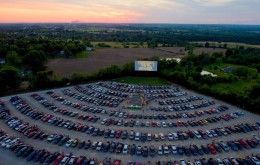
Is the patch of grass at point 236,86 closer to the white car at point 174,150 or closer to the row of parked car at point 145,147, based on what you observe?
the row of parked car at point 145,147

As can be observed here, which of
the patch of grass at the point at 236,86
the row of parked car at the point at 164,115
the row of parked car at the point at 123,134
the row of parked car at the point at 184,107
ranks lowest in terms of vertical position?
the row of parked car at the point at 123,134

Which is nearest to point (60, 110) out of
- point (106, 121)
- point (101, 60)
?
point (106, 121)

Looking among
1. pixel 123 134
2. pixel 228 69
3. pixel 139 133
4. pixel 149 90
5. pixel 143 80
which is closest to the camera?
pixel 123 134

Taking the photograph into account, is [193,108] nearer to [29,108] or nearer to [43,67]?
[29,108]

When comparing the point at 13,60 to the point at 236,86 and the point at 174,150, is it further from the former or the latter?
the point at 174,150

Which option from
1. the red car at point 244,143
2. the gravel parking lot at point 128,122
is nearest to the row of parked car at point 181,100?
the gravel parking lot at point 128,122

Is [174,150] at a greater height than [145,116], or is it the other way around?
[145,116]
